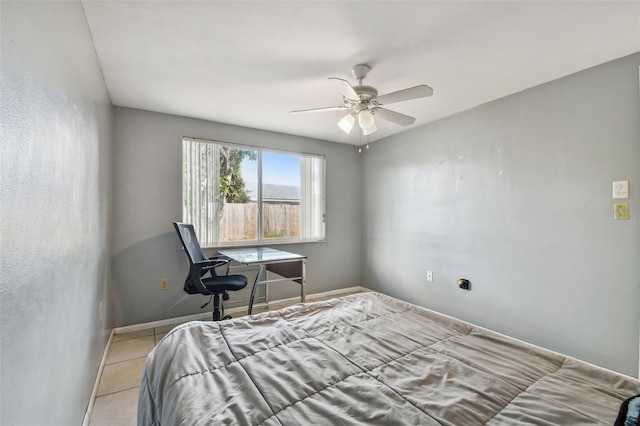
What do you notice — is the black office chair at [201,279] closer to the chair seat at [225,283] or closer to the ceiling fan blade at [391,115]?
the chair seat at [225,283]

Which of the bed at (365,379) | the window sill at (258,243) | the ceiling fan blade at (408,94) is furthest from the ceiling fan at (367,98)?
the window sill at (258,243)

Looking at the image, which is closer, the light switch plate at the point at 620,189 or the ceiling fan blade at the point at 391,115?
the light switch plate at the point at 620,189

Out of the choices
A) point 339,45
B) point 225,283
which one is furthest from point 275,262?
point 339,45

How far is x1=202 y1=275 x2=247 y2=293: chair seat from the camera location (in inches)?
106

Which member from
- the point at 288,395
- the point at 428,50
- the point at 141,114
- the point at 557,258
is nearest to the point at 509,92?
the point at 428,50

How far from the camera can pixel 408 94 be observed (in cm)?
199

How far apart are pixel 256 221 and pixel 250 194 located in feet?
1.17

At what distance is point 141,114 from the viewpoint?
9.92 feet

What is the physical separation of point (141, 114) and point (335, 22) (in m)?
2.41

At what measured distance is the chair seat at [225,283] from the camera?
2.70 m

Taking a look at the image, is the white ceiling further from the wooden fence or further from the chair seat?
the chair seat

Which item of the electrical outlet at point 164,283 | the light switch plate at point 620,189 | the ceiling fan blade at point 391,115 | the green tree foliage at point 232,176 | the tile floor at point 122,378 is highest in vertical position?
the ceiling fan blade at point 391,115

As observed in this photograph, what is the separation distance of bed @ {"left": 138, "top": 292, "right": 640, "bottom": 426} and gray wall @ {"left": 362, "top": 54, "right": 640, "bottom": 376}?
1.44 meters

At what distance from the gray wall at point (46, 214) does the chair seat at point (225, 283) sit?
102cm
